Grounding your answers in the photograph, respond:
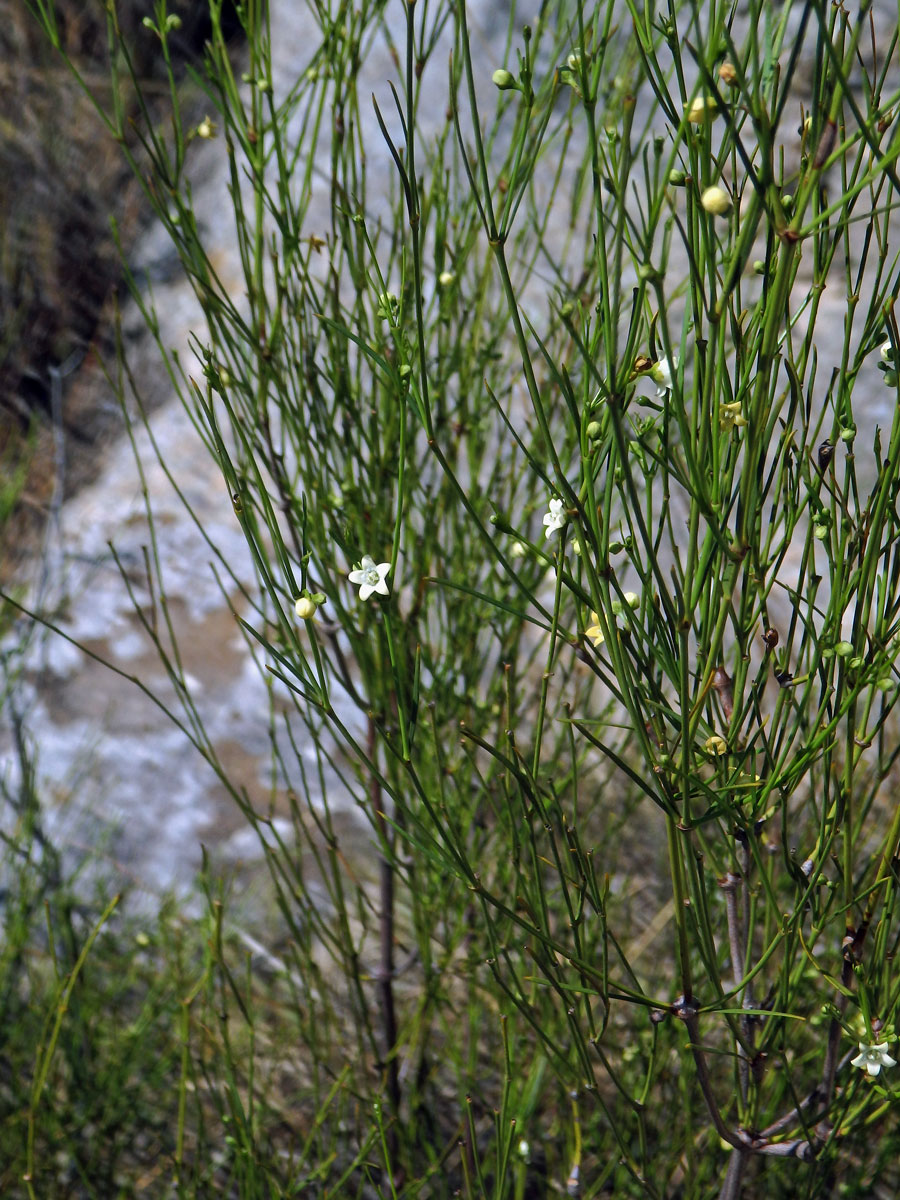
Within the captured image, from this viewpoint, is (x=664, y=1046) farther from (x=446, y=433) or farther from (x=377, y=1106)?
(x=446, y=433)

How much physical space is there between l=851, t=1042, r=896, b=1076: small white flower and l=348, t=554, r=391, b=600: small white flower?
55cm

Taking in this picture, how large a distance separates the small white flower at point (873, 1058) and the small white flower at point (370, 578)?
0.55m

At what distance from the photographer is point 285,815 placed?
7.54 ft

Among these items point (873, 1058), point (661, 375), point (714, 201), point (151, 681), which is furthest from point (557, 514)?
point (151, 681)

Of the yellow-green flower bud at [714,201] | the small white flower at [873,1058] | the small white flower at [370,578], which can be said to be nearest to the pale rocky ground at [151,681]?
the small white flower at [370,578]

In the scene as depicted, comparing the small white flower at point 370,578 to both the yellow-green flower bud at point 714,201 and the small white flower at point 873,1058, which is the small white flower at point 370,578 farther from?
the small white flower at point 873,1058

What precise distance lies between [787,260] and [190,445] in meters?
2.28

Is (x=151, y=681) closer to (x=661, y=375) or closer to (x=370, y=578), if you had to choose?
(x=370, y=578)

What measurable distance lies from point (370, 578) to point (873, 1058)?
0.60 m

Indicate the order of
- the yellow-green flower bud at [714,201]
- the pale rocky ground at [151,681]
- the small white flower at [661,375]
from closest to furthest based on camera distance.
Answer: the yellow-green flower bud at [714,201], the small white flower at [661,375], the pale rocky ground at [151,681]

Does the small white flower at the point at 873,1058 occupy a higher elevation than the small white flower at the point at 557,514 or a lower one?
lower

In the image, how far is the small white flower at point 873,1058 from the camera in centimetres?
82

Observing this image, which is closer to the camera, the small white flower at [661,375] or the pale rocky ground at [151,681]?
the small white flower at [661,375]

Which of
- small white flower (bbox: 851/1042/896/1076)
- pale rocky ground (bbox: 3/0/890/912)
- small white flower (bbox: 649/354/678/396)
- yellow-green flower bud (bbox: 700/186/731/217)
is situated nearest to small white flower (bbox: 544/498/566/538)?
small white flower (bbox: 649/354/678/396)
